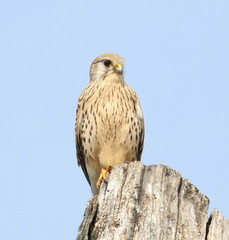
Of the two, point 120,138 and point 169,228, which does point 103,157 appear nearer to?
point 120,138

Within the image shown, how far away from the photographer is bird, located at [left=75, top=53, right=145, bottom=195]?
21.3ft

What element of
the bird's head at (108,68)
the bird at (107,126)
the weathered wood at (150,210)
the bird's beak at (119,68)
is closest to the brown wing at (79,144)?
the bird at (107,126)

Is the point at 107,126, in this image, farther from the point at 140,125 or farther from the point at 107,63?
the point at 107,63

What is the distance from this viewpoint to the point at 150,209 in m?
3.88

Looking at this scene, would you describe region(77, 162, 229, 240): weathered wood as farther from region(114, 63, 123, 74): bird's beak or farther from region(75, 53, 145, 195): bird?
region(114, 63, 123, 74): bird's beak

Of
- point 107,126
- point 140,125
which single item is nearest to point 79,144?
point 107,126

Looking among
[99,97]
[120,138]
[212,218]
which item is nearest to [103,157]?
[120,138]

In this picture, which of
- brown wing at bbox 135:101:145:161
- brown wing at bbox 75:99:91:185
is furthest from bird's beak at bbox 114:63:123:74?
brown wing at bbox 75:99:91:185

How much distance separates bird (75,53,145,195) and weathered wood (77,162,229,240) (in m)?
2.29

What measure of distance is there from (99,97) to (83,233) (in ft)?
9.39

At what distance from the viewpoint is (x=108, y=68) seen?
7145 mm

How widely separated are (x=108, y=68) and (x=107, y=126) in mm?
972

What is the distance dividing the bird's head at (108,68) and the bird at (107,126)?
0.01 meters

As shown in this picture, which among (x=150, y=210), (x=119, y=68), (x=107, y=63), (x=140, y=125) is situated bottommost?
(x=150, y=210)
